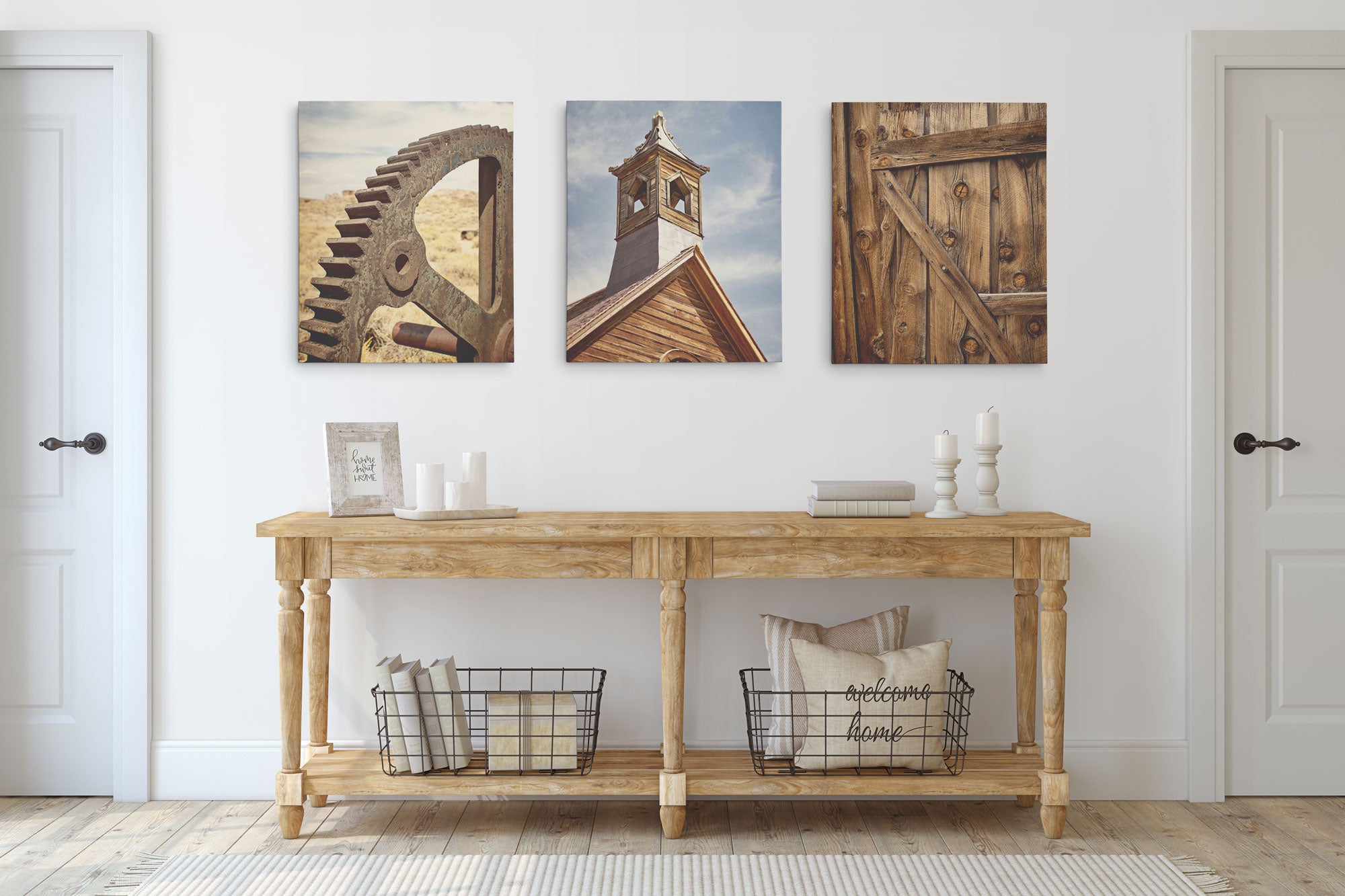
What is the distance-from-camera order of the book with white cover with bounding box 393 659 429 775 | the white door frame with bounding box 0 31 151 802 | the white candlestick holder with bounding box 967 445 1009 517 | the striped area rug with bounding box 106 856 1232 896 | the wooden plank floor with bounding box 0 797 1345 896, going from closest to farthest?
the striped area rug with bounding box 106 856 1232 896 < the wooden plank floor with bounding box 0 797 1345 896 < the book with white cover with bounding box 393 659 429 775 < the white candlestick holder with bounding box 967 445 1009 517 < the white door frame with bounding box 0 31 151 802

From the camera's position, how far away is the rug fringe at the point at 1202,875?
6.42 ft

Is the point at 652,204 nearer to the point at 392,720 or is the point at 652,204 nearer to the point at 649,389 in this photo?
the point at 649,389

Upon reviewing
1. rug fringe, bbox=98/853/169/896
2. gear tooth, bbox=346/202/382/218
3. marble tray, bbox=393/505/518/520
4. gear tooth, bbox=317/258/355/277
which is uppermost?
gear tooth, bbox=346/202/382/218

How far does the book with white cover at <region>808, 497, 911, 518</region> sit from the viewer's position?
225 cm

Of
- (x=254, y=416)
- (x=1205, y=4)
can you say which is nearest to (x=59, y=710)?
(x=254, y=416)

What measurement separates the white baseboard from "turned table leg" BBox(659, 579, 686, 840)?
0.31m

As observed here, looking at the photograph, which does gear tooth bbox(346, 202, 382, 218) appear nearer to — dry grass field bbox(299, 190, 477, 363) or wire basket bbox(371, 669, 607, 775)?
dry grass field bbox(299, 190, 477, 363)

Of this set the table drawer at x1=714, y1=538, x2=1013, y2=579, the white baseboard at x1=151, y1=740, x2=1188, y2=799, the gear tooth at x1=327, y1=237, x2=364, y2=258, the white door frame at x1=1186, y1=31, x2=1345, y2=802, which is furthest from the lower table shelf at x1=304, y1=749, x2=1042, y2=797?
the gear tooth at x1=327, y1=237, x2=364, y2=258

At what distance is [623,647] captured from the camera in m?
2.50

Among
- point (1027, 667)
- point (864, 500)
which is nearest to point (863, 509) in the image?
point (864, 500)

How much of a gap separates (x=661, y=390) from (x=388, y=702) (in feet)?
3.39

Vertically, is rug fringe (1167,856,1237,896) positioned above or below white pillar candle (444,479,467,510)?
below

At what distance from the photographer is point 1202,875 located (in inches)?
79.5

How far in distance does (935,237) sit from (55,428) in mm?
2398
